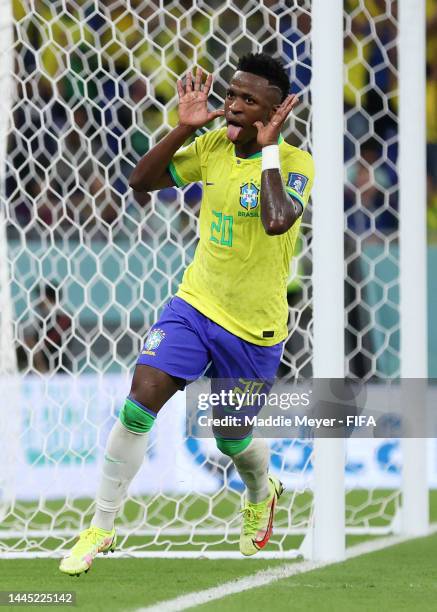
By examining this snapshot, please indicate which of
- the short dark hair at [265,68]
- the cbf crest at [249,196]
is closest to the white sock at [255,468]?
the cbf crest at [249,196]

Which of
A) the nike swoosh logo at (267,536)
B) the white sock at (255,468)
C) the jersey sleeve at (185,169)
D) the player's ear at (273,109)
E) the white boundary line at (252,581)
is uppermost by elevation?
the player's ear at (273,109)

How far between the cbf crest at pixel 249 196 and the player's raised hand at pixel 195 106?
282 millimetres

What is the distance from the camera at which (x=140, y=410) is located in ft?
15.1

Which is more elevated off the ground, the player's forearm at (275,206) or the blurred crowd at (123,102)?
the blurred crowd at (123,102)

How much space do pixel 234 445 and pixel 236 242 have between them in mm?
843

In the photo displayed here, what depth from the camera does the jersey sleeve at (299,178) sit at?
4.62 metres

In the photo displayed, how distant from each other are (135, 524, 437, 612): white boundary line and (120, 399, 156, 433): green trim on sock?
24.5 inches

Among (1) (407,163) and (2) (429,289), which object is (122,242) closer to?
(2) (429,289)

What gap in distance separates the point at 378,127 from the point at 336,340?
545 cm

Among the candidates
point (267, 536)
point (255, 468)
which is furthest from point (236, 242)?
point (267, 536)

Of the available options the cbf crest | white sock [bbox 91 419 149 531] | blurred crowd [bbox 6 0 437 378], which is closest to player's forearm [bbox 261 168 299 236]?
the cbf crest

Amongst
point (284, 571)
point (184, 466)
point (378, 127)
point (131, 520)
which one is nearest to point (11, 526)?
point (131, 520)

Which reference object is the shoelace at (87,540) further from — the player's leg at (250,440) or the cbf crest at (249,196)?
the cbf crest at (249,196)

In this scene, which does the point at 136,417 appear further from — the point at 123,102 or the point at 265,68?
the point at 123,102
